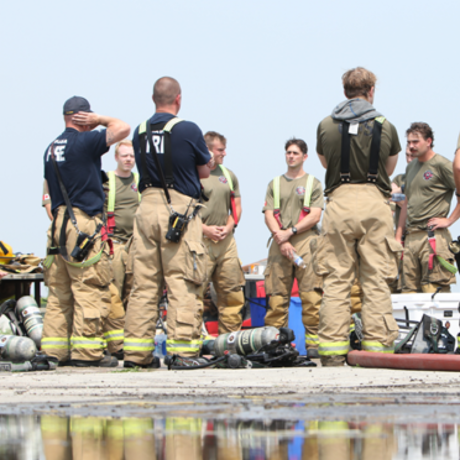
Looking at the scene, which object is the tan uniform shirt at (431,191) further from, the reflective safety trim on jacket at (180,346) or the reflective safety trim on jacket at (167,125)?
the reflective safety trim on jacket at (180,346)

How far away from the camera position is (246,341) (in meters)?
6.58

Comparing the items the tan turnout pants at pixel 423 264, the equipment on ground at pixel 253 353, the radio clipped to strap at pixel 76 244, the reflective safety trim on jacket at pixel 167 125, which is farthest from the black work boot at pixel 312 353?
the reflective safety trim on jacket at pixel 167 125

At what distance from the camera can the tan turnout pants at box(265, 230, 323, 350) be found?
8789 mm

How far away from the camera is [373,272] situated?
6238 mm

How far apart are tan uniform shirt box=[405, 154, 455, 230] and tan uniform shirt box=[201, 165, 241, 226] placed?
2176 millimetres

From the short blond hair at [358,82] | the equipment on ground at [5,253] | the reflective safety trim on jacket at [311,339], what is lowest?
the reflective safety trim on jacket at [311,339]

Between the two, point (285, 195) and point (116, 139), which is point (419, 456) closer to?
point (116, 139)

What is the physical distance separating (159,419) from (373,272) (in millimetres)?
3454

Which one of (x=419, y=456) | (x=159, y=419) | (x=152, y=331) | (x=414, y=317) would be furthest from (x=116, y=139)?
(x=419, y=456)

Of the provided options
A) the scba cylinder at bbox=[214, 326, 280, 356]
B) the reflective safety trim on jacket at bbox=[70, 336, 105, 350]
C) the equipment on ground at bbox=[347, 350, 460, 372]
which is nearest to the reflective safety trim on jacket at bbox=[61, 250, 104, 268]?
the reflective safety trim on jacket at bbox=[70, 336, 105, 350]

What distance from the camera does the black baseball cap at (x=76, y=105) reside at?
7.11m

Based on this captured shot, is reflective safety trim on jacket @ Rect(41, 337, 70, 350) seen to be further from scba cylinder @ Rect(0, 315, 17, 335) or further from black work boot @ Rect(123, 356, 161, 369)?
scba cylinder @ Rect(0, 315, 17, 335)

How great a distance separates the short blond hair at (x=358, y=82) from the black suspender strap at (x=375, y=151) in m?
0.37

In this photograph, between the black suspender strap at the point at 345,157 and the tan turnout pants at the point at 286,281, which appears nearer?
the black suspender strap at the point at 345,157
